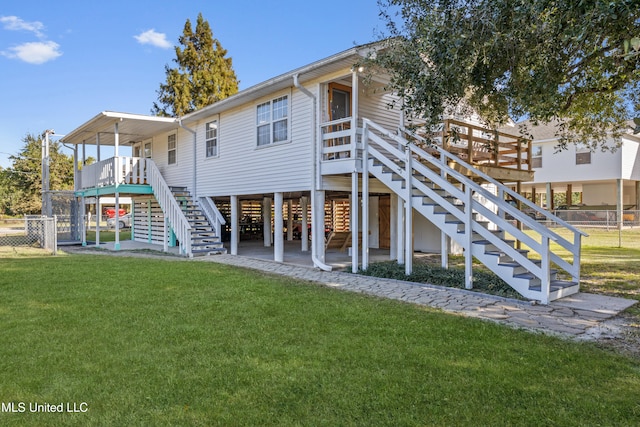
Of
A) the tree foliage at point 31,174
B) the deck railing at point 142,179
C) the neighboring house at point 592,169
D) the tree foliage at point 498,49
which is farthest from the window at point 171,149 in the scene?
the tree foliage at point 31,174

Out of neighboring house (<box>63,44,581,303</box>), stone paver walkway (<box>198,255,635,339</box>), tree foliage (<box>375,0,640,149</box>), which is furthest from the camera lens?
neighboring house (<box>63,44,581,303</box>)

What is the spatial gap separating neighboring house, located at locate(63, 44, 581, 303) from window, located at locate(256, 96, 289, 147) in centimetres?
5

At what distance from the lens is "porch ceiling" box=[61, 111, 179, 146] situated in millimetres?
13789

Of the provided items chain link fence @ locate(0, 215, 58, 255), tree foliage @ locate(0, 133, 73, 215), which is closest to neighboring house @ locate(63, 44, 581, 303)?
chain link fence @ locate(0, 215, 58, 255)

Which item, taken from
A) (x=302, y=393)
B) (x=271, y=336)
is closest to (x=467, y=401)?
(x=302, y=393)

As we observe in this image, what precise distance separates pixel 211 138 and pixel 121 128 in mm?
4361

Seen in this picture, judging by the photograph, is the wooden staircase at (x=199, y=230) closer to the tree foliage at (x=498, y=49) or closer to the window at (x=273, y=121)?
the window at (x=273, y=121)

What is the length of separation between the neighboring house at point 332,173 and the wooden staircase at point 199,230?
4 cm

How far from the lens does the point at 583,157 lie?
25438mm

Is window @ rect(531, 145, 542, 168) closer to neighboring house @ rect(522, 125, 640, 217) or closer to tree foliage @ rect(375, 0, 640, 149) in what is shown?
neighboring house @ rect(522, 125, 640, 217)

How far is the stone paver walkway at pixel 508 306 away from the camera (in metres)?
5.03

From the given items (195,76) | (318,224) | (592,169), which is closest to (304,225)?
(318,224)

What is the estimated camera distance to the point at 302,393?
3.14 meters

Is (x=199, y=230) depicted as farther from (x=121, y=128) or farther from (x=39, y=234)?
(x=39, y=234)
